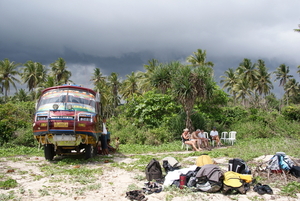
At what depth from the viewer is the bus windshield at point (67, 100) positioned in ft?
28.3

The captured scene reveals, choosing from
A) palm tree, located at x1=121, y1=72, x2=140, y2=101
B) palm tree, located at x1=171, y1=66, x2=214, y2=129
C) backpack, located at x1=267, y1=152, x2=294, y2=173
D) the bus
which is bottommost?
backpack, located at x1=267, y1=152, x2=294, y2=173

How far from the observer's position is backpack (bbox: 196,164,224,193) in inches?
205

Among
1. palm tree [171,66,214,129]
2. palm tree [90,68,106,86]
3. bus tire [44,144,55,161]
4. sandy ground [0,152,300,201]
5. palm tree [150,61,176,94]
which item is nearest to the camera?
sandy ground [0,152,300,201]

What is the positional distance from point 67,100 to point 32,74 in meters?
40.2

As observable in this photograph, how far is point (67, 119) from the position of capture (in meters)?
8.12

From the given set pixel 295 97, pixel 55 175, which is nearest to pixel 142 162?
pixel 55 175

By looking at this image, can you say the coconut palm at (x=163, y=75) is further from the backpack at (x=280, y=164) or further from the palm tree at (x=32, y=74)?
the palm tree at (x=32, y=74)

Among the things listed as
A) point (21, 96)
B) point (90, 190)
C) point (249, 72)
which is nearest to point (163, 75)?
point (90, 190)

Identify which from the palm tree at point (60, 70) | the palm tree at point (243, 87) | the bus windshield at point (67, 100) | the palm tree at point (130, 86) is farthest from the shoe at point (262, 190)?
the palm tree at point (243, 87)

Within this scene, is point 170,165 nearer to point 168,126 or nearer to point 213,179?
point 213,179

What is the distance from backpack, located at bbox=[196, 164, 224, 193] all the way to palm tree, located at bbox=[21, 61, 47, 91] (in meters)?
44.4

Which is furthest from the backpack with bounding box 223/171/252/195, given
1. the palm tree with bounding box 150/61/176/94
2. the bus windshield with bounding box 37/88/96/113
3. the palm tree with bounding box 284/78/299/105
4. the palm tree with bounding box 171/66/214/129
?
the palm tree with bounding box 284/78/299/105

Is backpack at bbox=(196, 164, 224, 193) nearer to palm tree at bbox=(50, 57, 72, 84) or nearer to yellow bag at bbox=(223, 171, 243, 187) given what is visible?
yellow bag at bbox=(223, 171, 243, 187)

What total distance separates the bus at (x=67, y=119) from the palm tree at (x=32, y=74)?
128 ft
